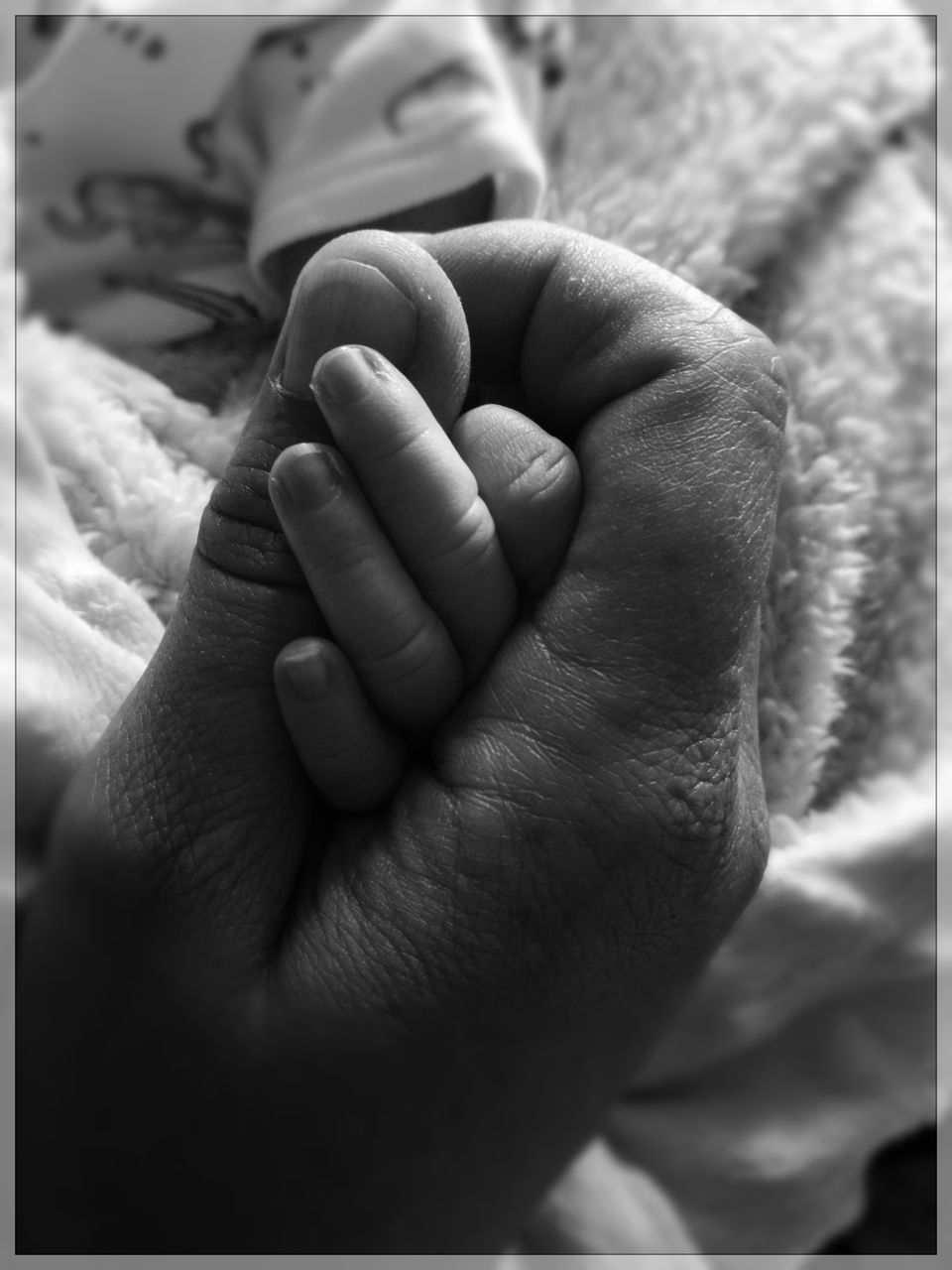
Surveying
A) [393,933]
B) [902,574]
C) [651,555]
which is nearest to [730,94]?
[902,574]

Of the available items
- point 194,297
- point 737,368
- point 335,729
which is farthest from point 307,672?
point 194,297

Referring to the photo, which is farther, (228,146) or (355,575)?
(228,146)

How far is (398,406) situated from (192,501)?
0.17m

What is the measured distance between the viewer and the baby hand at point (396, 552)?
31 cm

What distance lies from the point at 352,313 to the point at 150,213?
294 millimetres

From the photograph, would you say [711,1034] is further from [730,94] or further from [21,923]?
[730,94]

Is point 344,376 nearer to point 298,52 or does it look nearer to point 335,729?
point 335,729

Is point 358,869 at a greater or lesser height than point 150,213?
lesser

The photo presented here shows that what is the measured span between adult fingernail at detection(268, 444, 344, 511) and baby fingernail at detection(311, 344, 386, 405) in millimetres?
15

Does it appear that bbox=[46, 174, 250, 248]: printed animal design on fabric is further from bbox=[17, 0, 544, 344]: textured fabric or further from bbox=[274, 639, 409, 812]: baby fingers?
bbox=[274, 639, 409, 812]: baby fingers

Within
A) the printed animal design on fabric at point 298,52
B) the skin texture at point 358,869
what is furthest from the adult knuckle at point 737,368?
the printed animal design on fabric at point 298,52

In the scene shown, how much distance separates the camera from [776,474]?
375mm

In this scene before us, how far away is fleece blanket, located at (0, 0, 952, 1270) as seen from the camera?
1.55ft

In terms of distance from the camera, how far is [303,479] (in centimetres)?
31
